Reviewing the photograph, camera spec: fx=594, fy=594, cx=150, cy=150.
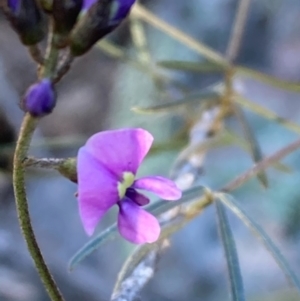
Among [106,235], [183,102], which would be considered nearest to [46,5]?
[106,235]

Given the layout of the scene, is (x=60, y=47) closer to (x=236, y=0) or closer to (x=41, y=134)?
(x=41, y=134)

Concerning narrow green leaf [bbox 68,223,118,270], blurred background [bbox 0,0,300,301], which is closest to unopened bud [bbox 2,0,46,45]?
narrow green leaf [bbox 68,223,118,270]

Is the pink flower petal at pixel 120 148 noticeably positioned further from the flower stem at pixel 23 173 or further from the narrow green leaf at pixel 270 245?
the narrow green leaf at pixel 270 245

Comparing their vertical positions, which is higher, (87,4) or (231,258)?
(87,4)

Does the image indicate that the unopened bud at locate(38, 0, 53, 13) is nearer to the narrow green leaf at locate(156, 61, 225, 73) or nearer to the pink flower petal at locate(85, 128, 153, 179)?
the pink flower petal at locate(85, 128, 153, 179)

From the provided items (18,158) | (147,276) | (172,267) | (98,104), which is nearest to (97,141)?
(18,158)

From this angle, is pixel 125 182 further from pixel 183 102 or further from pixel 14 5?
pixel 183 102
